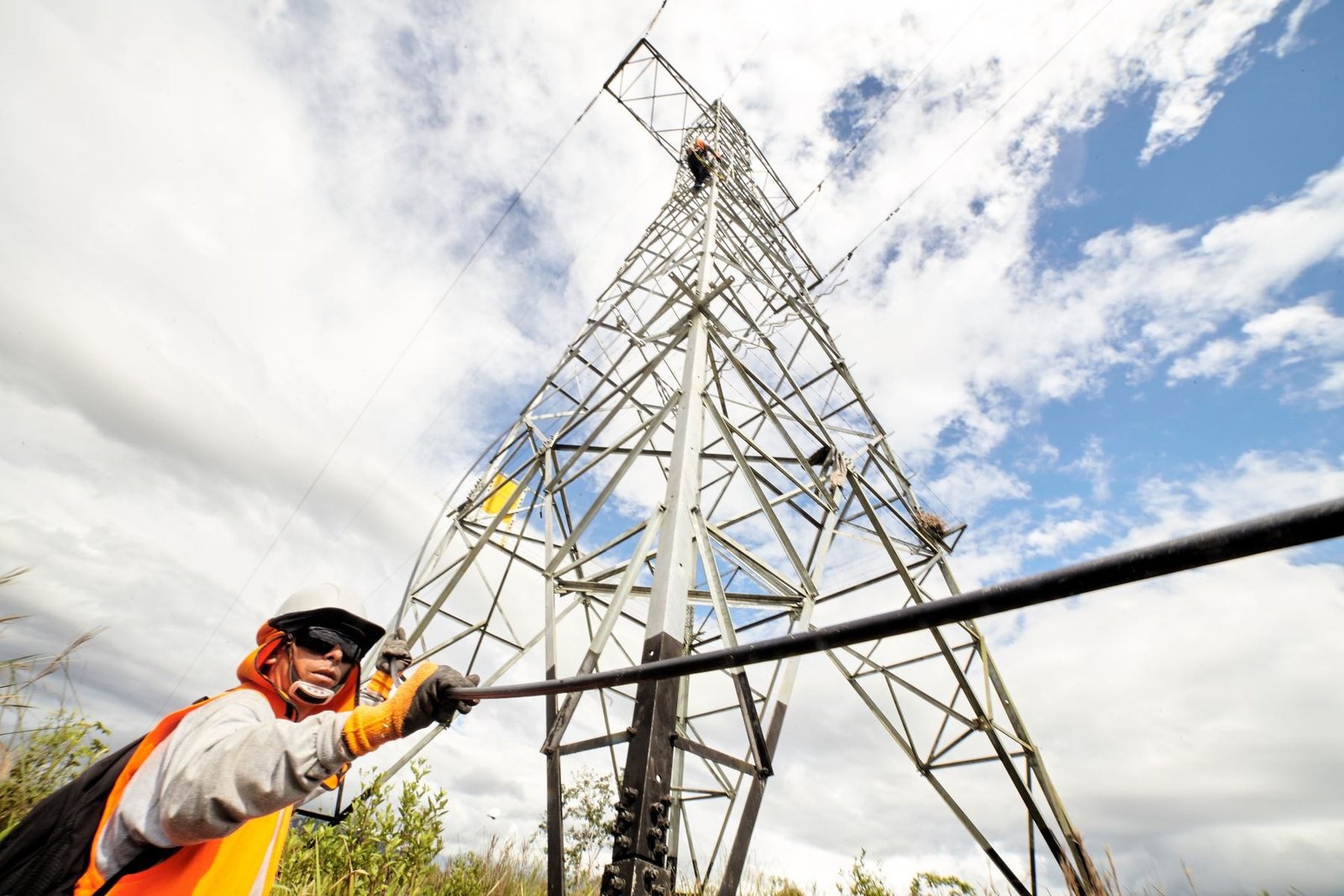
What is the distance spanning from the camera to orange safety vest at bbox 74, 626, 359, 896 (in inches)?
57.4

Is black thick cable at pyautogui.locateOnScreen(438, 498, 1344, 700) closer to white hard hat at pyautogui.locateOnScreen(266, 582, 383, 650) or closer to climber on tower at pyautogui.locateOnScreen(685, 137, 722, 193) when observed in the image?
white hard hat at pyautogui.locateOnScreen(266, 582, 383, 650)

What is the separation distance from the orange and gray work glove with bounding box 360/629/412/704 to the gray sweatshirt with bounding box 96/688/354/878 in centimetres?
115

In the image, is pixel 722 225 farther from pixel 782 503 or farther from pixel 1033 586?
pixel 1033 586

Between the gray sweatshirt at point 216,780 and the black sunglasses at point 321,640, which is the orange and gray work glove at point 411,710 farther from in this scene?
the black sunglasses at point 321,640

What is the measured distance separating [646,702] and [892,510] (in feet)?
14.3

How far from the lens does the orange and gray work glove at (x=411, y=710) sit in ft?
4.93

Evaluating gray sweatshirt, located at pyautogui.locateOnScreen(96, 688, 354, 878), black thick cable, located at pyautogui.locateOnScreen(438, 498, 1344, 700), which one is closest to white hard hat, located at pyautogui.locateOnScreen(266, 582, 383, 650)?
gray sweatshirt, located at pyautogui.locateOnScreen(96, 688, 354, 878)

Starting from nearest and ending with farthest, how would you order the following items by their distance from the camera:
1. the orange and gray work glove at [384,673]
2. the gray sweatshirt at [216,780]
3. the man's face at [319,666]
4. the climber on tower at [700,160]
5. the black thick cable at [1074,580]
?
the black thick cable at [1074,580]
the gray sweatshirt at [216,780]
the man's face at [319,666]
the orange and gray work glove at [384,673]
the climber on tower at [700,160]

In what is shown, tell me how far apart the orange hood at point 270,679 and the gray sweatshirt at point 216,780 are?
364mm

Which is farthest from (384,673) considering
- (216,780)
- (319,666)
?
(216,780)

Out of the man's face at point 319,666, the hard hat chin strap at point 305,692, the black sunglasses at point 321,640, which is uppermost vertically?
the black sunglasses at point 321,640

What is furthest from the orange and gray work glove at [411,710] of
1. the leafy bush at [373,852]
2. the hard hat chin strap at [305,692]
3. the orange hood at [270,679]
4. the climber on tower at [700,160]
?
the climber on tower at [700,160]

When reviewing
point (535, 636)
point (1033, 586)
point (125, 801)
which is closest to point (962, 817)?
point (535, 636)

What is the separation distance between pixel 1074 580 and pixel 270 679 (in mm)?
2397
